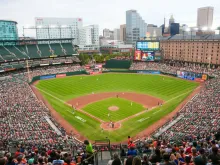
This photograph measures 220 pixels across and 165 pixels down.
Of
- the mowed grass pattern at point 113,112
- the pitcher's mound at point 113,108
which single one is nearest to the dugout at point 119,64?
the mowed grass pattern at point 113,112

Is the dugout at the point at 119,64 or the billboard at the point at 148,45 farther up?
the billboard at the point at 148,45

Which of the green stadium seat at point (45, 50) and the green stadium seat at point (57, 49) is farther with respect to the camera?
the green stadium seat at point (57, 49)

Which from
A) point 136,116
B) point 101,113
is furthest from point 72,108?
point 136,116

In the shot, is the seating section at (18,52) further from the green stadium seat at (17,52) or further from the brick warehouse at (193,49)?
the brick warehouse at (193,49)

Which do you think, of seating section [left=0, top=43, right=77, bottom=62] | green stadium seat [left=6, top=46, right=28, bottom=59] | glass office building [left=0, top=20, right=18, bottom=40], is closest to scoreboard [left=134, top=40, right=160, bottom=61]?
seating section [left=0, top=43, right=77, bottom=62]

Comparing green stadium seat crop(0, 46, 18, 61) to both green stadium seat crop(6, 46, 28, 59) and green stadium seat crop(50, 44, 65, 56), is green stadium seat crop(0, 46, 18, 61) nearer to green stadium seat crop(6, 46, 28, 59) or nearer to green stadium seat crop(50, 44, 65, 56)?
green stadium seat crop(6, 46, 28, 59)

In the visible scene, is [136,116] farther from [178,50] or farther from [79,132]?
[178,50]
